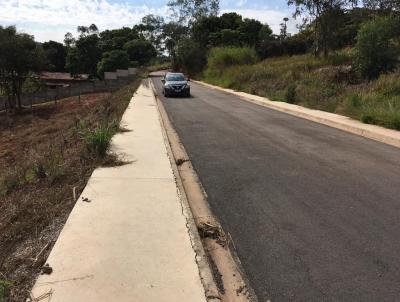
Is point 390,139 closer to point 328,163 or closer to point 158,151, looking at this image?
point 328,163

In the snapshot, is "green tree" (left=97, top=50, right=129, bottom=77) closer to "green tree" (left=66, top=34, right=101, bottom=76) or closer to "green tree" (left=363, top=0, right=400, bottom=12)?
"green tree" (left=66, top=34, right=101, bottom=76)

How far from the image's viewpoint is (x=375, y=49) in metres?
21.5

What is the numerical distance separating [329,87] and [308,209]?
18.1 m

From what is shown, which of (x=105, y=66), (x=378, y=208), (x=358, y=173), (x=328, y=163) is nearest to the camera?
(x=378, y=208)

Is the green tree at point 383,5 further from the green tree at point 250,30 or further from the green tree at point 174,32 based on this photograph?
the green tree at point 174,32

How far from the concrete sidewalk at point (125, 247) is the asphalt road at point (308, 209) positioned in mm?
715

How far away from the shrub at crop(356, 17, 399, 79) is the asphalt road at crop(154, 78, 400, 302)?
28.6 feet

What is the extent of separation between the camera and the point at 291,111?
20766 millimetres

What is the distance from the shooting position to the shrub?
21.0 m

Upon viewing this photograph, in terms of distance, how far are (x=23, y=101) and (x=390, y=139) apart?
47053 millimetres

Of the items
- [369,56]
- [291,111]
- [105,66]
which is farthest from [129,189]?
[105,66]

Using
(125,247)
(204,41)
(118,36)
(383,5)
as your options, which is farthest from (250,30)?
(125,247)

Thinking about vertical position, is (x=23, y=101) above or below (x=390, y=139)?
below

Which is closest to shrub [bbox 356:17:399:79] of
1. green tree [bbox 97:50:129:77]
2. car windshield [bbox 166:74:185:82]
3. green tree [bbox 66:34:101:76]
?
car windshield [bbox 166:74:185:82]
